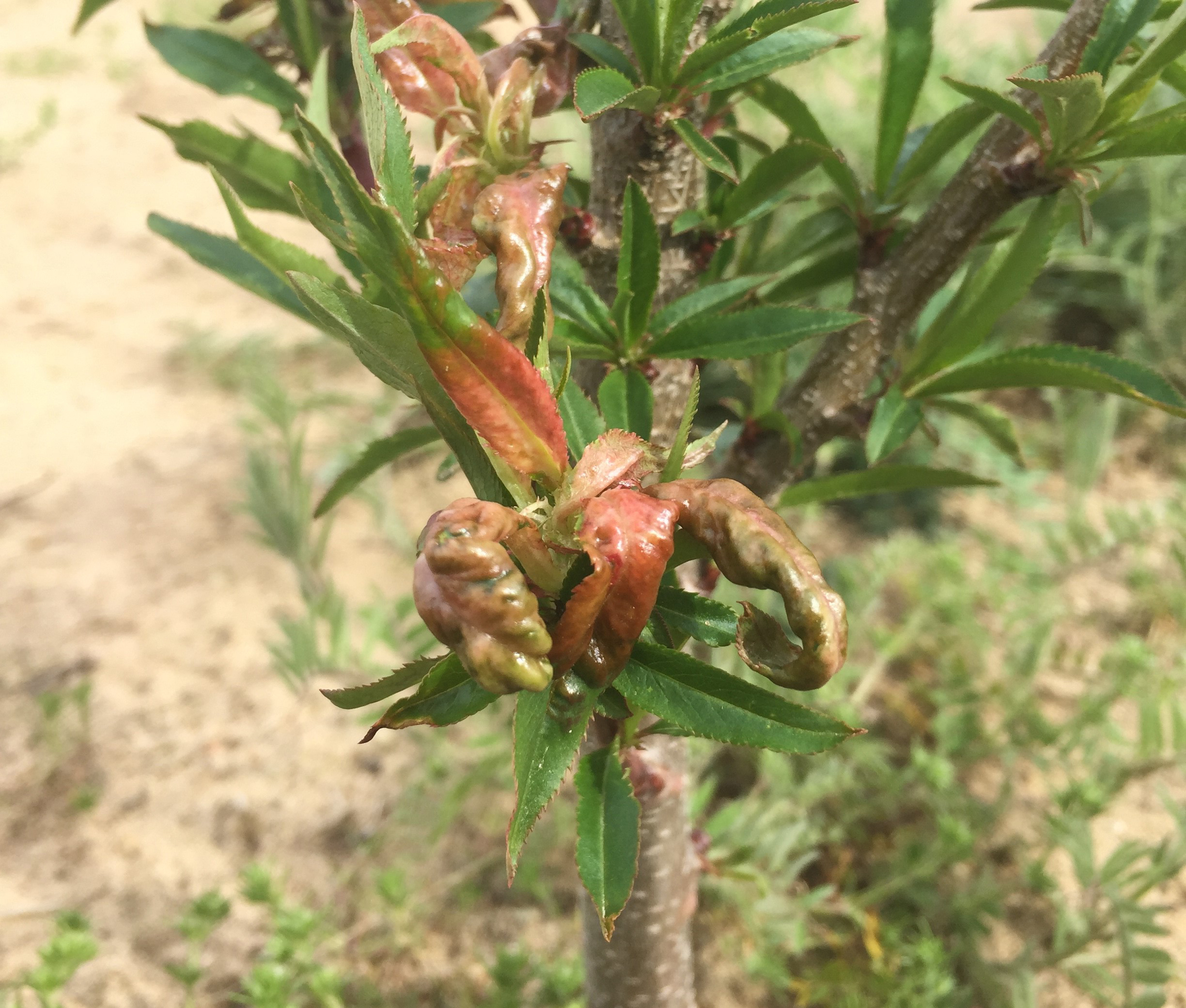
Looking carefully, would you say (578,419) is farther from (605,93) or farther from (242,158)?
(242,158)

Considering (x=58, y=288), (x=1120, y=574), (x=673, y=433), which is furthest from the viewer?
(x=58, y=288)

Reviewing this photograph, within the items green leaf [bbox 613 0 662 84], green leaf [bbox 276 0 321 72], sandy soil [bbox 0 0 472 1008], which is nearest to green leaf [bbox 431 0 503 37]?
green leaf [bbox 276 0 321 72]

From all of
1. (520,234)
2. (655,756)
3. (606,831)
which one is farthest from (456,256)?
(655,756)

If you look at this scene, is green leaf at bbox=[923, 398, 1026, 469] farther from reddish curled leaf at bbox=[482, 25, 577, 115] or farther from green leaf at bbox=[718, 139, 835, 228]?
reddish curled leaf at bbox=[482, 25, 577, 115]

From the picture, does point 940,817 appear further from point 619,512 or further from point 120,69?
point 120,69

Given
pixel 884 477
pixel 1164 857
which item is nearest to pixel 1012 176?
pixel 884 477

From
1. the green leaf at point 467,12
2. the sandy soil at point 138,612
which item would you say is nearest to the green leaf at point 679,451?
the green leaf at point 467,12
